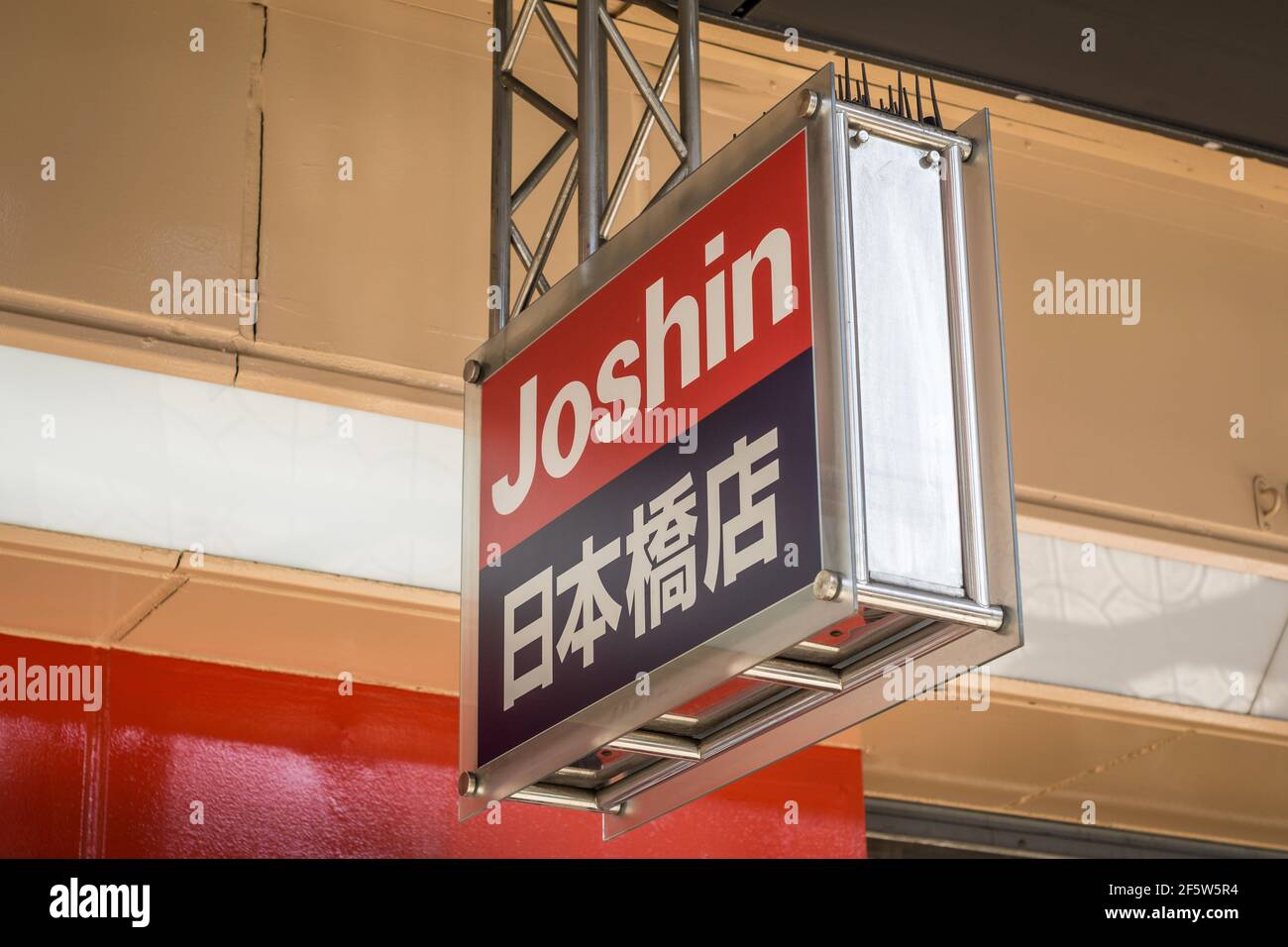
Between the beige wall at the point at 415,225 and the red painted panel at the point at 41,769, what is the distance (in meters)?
0.86

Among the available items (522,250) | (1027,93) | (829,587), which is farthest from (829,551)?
(1027,93)

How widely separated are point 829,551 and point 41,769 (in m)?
2.53

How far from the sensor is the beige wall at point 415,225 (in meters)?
4.19

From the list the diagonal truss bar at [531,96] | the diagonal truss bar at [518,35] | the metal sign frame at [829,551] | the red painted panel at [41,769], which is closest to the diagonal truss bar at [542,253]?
the diagonal truss bar at [531,96]

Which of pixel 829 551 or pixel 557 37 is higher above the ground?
pixel 557 37

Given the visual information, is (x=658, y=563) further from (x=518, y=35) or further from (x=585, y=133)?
(x=518, y=35)

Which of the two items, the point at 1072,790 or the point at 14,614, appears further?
the point at 1072,790

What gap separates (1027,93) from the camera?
5262 millimetres

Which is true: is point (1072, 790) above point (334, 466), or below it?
below

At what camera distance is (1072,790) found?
221 inches
